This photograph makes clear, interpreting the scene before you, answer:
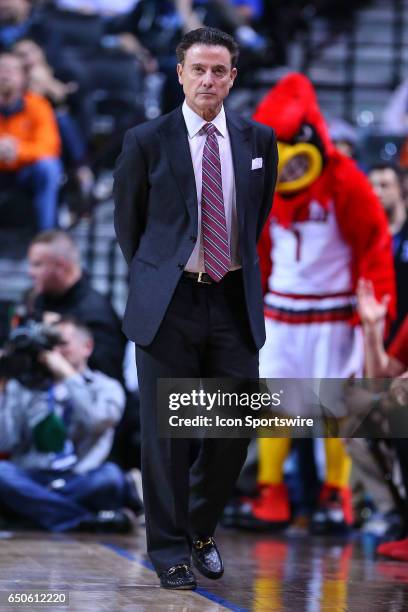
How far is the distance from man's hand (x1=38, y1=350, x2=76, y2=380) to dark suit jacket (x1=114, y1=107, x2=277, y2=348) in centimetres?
220

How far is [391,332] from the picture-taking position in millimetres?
7238

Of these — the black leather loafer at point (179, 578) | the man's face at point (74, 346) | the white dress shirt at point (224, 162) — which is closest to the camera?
the black leather loafer at point (179, 578)

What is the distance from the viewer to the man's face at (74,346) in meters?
6.85

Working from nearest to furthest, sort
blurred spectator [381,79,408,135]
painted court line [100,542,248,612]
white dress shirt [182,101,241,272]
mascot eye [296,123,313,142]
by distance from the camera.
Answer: painted court line [100,542,248,612] → white dress shirt [182,101,241,272] → mascot eye [296,123,313,142] → blurred spectator [381,79,408,135]

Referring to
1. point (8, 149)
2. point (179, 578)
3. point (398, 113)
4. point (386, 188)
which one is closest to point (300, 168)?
point (386, 188)

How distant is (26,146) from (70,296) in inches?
86.9

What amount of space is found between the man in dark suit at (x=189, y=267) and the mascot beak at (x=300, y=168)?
6.66ft

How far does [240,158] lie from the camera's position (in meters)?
4.48

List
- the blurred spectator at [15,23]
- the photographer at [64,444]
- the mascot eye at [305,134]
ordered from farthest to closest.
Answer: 1. the blurred spectator at [15,23]
2. the photographer at [64,444]
3. the mascot eye at [305,134]

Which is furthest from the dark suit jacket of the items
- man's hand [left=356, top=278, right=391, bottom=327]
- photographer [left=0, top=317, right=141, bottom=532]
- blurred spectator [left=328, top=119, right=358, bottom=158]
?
blurred spectator [left=328, top=119, right=358, bottom=158]

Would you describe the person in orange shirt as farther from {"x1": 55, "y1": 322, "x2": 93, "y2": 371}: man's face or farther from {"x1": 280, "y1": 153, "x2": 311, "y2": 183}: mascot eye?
{"x1": 280, "y1": 153, "x2": 311, "y2": 183}: mascot eye

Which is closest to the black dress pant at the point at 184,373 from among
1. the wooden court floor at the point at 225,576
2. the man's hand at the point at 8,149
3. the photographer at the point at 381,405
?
the wooden court floor at the point at 225,576

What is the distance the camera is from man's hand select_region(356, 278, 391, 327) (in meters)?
6.35

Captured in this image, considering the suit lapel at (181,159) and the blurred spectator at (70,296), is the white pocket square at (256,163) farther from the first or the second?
the blurred spectator at (70,296)
